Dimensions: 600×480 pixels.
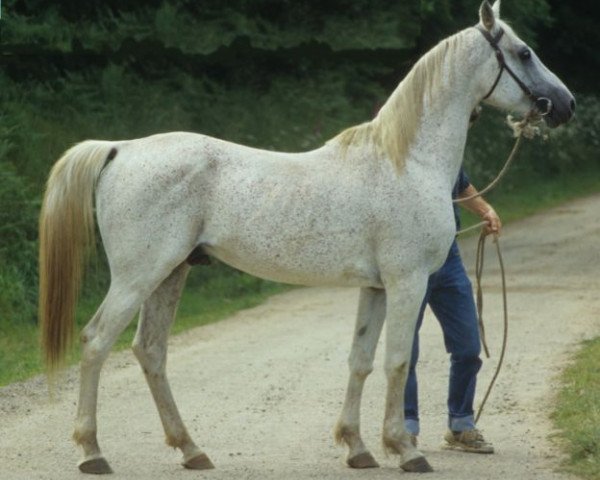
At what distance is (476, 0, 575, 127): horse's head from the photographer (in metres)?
7.36

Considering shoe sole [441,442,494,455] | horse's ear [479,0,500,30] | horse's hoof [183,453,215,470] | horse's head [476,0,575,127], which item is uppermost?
horse's ear [479,0,500,30]

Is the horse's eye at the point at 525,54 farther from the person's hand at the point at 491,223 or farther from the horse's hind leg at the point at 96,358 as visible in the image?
the horse's hind leg at the point at 96,358

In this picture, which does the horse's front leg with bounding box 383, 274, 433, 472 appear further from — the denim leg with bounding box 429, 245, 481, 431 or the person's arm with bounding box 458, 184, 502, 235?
the person's arm with bounding box 458, 184, 502, 235

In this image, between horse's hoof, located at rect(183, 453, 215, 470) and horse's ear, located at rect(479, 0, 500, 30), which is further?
horse's ear, located at rect(479, 0, 500, 30)

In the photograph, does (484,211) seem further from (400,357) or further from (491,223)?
(400,357)

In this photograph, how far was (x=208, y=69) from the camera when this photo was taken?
2053cm

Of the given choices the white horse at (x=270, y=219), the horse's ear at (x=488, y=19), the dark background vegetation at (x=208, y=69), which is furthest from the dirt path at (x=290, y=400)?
the dark background vegetation at (x=208, y=69)

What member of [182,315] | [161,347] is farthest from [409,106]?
[182,315]

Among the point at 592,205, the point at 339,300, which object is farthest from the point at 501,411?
the point at 592,205

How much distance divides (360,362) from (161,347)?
1.01 meters

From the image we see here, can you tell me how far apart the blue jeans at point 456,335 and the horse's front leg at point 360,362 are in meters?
0.40

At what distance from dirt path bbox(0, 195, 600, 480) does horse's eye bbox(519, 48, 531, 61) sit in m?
2.05

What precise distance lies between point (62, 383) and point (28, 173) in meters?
6.10

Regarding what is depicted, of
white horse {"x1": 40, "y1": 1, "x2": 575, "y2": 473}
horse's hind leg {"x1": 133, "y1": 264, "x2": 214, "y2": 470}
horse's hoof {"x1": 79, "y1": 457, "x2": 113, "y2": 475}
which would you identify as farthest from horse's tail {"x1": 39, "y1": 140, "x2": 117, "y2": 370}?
horse's hoof {"x1": 79, "y1": 457, "x2": 113, "y2": 475}
